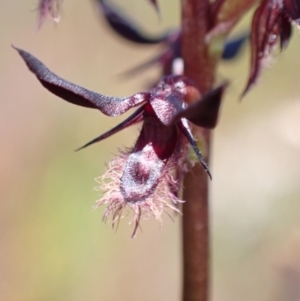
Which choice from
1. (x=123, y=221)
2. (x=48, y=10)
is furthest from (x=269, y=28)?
(x=123, y=221)

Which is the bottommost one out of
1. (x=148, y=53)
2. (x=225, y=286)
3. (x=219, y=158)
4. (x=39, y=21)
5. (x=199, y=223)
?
(x=199, y=223)

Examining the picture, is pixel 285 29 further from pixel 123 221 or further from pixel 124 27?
pixel 123 221

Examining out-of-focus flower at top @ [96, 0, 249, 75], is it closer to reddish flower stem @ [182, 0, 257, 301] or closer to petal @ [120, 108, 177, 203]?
reddish flower stem @ [182, 0, 257, 301]

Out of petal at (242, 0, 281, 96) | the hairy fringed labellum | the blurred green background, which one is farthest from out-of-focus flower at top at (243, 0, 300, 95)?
the blurred green background

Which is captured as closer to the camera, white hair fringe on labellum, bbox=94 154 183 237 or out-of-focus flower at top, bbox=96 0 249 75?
white hair fringe on labellum, bbox=94 154 183 237

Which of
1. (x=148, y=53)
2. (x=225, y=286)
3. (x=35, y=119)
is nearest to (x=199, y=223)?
(x=225, y=286)

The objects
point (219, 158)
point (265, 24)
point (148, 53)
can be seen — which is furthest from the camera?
point (148, 53)

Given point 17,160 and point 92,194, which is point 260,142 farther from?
point 17,160
